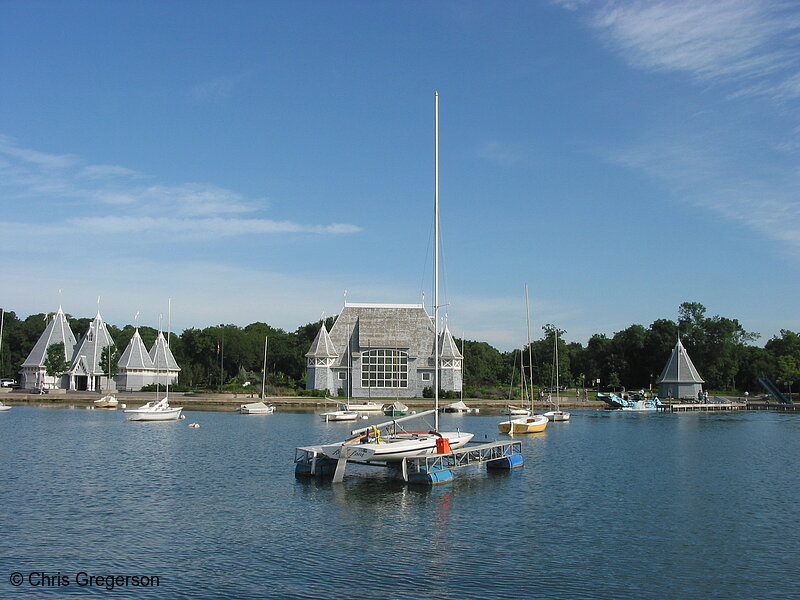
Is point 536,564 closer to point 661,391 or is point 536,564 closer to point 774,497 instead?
point 774,497

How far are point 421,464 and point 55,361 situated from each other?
78.9 m

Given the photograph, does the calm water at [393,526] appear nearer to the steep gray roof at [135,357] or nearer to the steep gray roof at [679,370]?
the steep gray roof at [135,357]

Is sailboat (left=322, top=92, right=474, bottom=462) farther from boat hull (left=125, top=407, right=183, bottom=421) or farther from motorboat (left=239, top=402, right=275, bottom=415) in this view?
motorboat (left=239, top=402, right=275, bottom=415)

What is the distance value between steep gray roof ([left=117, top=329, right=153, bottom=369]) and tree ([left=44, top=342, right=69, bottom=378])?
685cm

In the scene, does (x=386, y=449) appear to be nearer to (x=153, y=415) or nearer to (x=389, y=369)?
(x=153, y=415)

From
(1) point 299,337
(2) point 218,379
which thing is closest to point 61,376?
(2) point 218,379

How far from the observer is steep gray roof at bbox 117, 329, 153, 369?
98.8 meters

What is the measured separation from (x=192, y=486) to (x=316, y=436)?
21.0 metres

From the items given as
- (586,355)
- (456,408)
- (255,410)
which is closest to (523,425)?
(456,408)

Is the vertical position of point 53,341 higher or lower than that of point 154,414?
higher

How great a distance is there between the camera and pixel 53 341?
99438mm

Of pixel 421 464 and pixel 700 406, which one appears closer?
pixel 421 464

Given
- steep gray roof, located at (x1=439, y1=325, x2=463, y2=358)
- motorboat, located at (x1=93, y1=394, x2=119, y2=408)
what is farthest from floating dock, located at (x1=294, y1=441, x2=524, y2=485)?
steep gray roof, located at (x1=439, y1=325, x2=463, y2=358)

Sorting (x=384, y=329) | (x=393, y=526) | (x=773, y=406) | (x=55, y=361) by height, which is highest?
(x=384, y=329)
